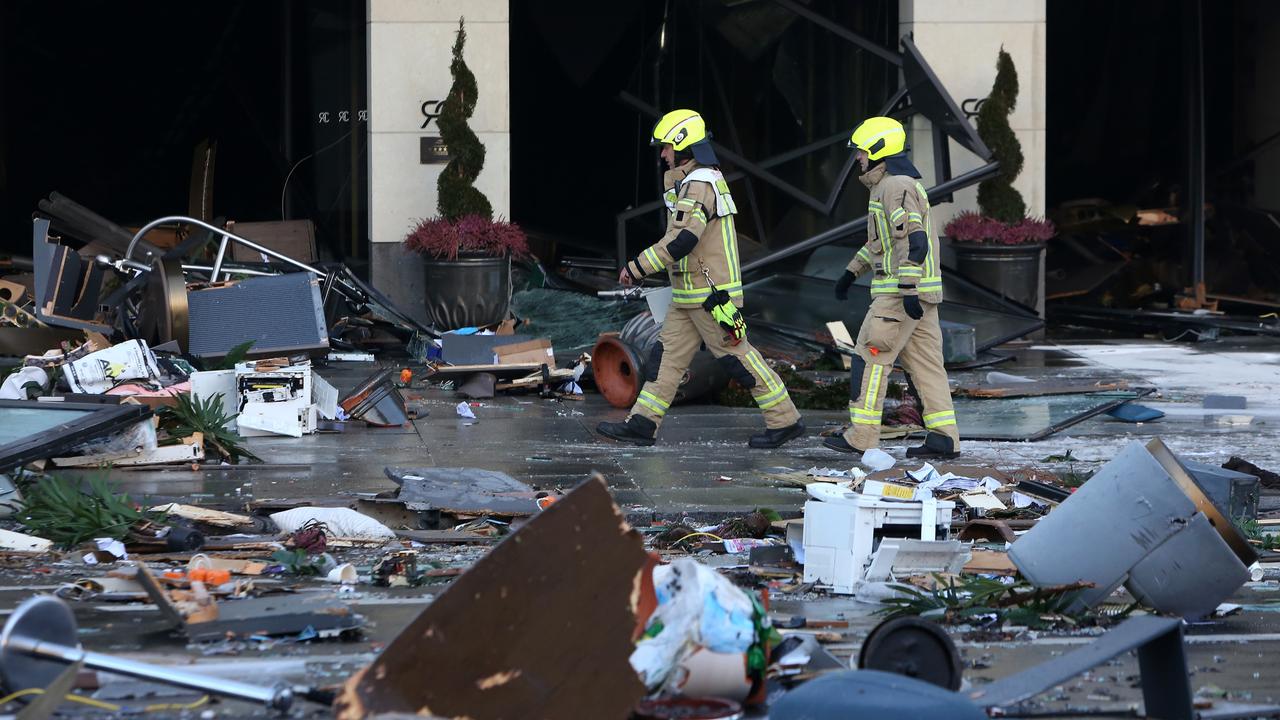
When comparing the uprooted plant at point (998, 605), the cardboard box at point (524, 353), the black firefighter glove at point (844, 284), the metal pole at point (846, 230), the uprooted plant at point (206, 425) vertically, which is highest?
the metal pole at point (846, 230)

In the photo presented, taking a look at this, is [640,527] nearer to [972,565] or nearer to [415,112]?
[972,565]

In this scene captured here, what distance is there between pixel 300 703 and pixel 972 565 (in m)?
2.81

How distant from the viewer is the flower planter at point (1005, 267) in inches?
553

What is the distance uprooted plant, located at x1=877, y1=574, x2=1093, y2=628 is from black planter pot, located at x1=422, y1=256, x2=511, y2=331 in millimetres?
8421

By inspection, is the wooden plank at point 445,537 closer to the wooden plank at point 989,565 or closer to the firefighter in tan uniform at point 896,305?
the wooden plank at point 989,565

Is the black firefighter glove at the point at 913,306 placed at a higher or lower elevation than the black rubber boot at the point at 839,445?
higher

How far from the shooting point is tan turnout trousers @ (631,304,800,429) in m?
9.17

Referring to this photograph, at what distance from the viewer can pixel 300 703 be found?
165 inches

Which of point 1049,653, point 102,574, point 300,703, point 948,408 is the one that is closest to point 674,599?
point 300,703

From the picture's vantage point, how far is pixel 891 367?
891cm

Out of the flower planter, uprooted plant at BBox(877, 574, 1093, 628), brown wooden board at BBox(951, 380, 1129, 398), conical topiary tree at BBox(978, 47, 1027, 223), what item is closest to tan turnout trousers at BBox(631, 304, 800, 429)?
brown wooden board at BBox(951, 380, 1129, 398)

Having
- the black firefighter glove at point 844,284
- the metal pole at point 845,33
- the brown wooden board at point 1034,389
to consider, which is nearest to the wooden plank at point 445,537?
the black firefighter glove at point 844,284

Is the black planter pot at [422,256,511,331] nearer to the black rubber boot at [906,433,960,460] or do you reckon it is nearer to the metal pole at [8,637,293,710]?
the black rubber boot at [906,433,960,460]

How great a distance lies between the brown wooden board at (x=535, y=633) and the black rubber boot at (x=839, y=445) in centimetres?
496
